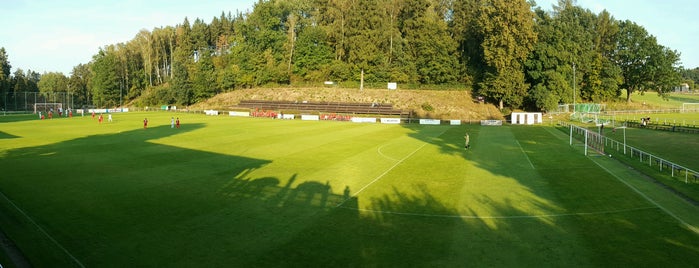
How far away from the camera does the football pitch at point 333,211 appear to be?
1282 cm

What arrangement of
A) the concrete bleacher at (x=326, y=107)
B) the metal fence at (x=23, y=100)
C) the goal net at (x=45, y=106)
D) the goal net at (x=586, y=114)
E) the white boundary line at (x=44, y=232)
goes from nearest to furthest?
the white boundary line at (x=44, y=232) → the goal net at (x=586, y=114) → the concrete bleacher at (x=326, y=107) → the goal net at (x=45, y=106) → the metal fence at (x=23, y=100)

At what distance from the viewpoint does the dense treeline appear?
79.7 meters

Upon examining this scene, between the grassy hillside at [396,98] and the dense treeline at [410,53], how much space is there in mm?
3711

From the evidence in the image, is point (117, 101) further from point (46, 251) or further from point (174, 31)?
point (46, 251)

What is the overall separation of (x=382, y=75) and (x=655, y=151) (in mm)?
66286

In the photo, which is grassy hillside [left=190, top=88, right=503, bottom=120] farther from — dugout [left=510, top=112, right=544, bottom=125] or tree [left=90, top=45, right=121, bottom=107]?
tree [left=90, top=45, right=121, bottom=107]

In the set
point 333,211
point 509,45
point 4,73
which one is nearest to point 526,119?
point 509,45

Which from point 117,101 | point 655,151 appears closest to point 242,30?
point 117,101

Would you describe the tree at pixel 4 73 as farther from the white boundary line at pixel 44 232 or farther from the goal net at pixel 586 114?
the goal net at pixel 586 114

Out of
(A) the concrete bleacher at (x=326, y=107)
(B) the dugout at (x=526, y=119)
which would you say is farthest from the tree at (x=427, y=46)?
(B) the dugout at (x=526, y=119)

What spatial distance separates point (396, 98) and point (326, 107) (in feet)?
50.5

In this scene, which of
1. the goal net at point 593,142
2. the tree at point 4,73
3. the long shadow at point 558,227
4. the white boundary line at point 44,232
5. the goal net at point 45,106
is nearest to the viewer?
the white boundary line at point 44,232

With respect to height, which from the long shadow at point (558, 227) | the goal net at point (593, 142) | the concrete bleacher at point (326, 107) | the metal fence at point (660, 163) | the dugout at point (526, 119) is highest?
the concrete bleacher at point (326, 107)

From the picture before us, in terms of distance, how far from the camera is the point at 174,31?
136 meters
